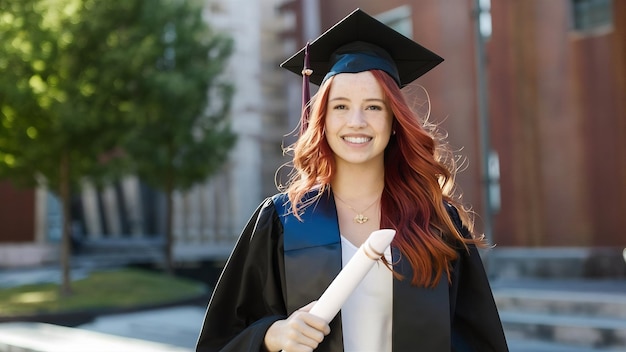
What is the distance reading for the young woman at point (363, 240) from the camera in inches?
72.3

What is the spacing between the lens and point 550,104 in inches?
418

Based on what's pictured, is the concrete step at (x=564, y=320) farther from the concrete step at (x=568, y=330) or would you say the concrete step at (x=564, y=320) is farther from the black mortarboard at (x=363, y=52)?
the black mortarboard at (x=363, y=52)

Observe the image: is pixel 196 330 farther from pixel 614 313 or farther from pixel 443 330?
pixel 443 330

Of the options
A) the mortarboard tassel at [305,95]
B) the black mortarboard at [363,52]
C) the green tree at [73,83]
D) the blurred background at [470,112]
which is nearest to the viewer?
the black mortarboard at [363,52]

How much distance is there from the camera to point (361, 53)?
6.72 ft

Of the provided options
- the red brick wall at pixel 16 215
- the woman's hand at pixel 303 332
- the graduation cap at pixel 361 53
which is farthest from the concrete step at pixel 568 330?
the red brick wall at pixel 16 215

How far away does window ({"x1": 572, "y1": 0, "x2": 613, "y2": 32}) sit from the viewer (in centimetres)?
1019

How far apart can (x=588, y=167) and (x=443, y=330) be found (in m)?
9.27

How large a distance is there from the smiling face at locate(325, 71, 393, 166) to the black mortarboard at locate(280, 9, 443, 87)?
0.07m

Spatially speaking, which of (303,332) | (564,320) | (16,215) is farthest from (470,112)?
(16,215)

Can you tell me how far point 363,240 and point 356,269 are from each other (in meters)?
0.48

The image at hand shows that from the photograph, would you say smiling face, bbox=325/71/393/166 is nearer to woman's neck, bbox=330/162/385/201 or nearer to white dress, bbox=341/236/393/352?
woman's neck, bbox=330/162/385/201

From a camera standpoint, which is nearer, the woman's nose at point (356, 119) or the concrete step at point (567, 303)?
the woman's nose at point (356, 119)

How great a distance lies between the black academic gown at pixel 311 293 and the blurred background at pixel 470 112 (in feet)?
16.7
